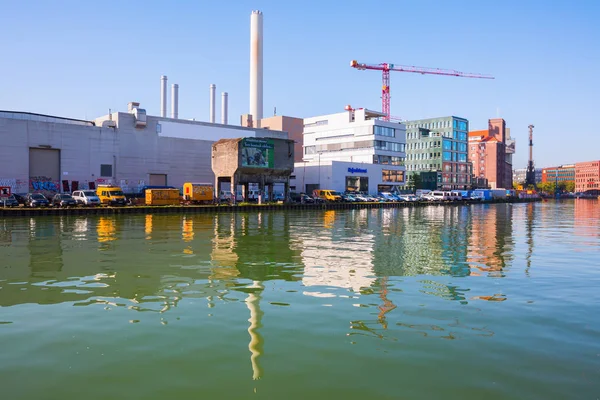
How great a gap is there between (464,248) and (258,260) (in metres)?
11.8

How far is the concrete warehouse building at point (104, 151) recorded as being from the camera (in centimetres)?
7019

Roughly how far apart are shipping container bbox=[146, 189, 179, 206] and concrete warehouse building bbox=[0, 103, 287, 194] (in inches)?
609

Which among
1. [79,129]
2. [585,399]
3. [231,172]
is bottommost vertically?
[585,399]

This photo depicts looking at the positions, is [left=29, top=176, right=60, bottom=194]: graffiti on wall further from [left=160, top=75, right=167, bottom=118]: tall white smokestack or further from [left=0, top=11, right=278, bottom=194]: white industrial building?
[left=160, top=75, right=167, bottom=118]: tall white smokestack

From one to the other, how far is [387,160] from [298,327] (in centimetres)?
12561

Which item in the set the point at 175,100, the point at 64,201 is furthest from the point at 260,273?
the point at 175,100

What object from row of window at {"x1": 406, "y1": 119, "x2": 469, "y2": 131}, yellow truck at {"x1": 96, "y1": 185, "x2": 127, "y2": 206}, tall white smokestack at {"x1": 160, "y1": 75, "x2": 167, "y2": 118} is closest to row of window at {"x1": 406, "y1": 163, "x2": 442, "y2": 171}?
row of window at {"x1": 406, "y1": 119, "x2": 469, "y2": 131}

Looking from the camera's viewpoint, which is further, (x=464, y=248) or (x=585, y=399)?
(x=464, y=248)

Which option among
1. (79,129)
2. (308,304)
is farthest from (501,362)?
(79,129)

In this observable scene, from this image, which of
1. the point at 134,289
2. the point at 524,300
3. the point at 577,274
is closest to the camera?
the point at 524,300

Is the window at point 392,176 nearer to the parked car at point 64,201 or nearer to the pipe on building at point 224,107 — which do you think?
the pipe on building at point 224,107

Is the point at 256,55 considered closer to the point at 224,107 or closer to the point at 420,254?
the point at 224,107

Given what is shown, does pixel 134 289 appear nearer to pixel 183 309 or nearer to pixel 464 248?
pixel 183 309

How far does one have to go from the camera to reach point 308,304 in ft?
41.6
